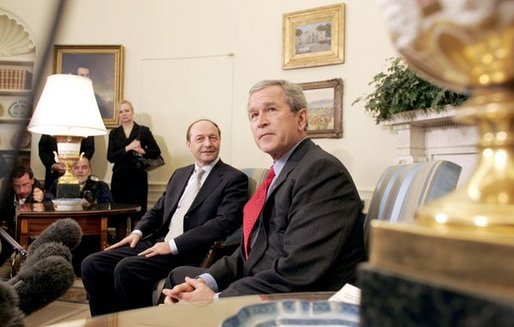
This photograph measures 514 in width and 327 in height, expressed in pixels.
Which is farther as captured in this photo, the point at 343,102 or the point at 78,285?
the point at 343,102

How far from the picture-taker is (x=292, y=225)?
4.99 ft

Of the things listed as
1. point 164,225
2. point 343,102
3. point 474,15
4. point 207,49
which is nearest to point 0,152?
point 474,15

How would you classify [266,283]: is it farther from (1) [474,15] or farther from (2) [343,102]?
(2) [343,102]

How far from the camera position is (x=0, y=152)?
53 cm

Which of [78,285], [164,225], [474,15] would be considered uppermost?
[474,15]

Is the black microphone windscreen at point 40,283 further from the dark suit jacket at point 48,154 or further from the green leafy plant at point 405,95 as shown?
the dark suit jacket at point 48,154

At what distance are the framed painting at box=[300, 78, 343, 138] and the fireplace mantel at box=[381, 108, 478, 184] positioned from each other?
57 centimetres

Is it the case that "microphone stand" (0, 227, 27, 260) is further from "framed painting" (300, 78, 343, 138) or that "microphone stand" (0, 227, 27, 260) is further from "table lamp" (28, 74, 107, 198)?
"framed painting" (300, 78, 343, 138)

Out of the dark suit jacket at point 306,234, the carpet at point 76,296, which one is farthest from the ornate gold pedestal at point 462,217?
the carpet at point 76,296

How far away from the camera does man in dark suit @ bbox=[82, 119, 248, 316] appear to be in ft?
7.91

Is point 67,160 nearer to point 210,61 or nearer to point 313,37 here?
point 210,61

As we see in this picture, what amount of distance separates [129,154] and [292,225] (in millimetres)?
3534

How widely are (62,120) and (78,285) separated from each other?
1.45 m

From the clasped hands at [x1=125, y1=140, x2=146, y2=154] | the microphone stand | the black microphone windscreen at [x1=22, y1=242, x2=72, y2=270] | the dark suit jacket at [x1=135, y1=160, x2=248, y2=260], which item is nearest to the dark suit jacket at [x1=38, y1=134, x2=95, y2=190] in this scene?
the clasped hands at [x1=125, y1=140, x2=146, y2=154]
